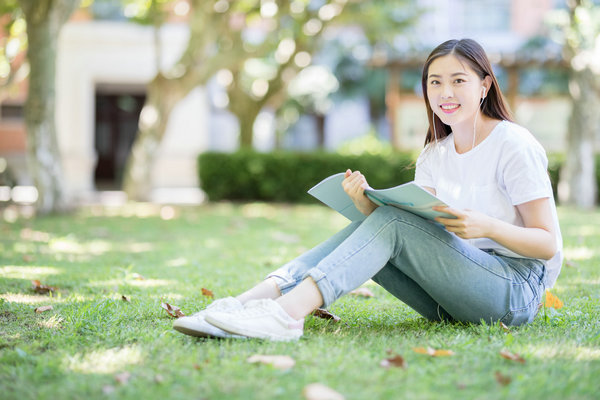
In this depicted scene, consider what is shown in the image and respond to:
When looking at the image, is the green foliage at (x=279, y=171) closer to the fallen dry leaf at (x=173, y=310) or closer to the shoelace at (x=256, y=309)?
the fallen dry leaf at (x=173, y=310)

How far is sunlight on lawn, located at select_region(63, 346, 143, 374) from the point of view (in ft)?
7.59

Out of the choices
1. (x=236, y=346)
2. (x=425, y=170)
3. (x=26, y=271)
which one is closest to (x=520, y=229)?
(x=425, y=170)

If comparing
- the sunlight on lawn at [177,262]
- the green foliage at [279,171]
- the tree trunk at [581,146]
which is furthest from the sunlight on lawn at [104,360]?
the tree trunk at [581,146]

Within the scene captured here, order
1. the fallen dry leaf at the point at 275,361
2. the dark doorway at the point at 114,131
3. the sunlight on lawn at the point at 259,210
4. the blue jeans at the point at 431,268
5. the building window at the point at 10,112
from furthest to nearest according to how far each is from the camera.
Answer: the dark doorway at the point at 114,131 → the building window at the point at 10,112 → the sunlight on lawn at the point at 259,210 → the blue jeans at the point at 431,268 → the fallen dry leaf at the point at 275,361

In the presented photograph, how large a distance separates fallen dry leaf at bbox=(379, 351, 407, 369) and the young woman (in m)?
0.31

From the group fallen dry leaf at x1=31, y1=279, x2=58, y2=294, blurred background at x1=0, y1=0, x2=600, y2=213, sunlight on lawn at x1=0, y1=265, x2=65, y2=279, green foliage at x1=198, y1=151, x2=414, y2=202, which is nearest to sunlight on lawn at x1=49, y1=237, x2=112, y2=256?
sunlight on lawn at x1=0, y1=265, x2=65, y2=279

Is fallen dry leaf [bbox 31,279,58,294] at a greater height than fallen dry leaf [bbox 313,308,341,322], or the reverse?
fallen dry leaf [bbox 313,308,341,322]

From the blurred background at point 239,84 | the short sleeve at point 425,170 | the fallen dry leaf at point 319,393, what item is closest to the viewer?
the fallen dry leaf at point 319,393

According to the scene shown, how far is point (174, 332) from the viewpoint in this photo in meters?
2.82

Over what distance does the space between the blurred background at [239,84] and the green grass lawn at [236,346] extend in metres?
5.55

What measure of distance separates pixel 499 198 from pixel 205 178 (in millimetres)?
10385

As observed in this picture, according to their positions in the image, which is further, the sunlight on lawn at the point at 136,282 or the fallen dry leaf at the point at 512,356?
the sunlight on lawn at the point at 136,282

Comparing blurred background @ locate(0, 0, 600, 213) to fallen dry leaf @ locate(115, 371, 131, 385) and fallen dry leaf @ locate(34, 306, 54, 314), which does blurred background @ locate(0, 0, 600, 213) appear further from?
fallen dry leaf @ locate(115, 371, 131, 385)

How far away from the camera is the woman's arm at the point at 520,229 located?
8.23 feet
